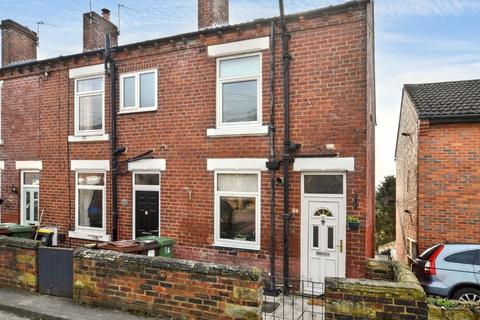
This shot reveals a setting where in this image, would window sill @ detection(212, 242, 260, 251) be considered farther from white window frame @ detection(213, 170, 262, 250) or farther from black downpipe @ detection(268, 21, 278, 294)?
black downpipe @ detection(268, 21, 278, 294)

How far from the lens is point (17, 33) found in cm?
1298

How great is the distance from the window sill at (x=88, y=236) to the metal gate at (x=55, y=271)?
3160 mm

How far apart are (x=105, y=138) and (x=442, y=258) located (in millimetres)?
8539

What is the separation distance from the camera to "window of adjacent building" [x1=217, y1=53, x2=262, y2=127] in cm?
821

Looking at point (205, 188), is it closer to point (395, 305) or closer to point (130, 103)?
point (130, 103)

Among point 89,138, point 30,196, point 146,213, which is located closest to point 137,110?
point 89,138

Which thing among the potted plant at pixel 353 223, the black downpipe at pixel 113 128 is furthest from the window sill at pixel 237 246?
the black downpipe at pixel 113 128

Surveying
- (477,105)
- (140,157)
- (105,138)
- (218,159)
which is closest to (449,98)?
(477,105)

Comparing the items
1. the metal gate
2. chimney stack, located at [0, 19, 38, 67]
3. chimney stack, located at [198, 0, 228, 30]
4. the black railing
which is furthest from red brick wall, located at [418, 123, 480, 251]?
chimney stack, located at [0, 19, 38, 67]

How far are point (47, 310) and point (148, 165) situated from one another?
4211 millimetres

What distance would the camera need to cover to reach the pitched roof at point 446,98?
30.7ft

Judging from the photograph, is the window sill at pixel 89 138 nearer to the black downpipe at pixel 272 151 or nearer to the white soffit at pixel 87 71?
the white soffit at pixel 87 71

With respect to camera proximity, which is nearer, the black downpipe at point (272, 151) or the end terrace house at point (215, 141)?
the end terrace house at point (215, 141)

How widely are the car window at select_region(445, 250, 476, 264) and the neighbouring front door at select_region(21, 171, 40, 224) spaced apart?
1109 centimetres
